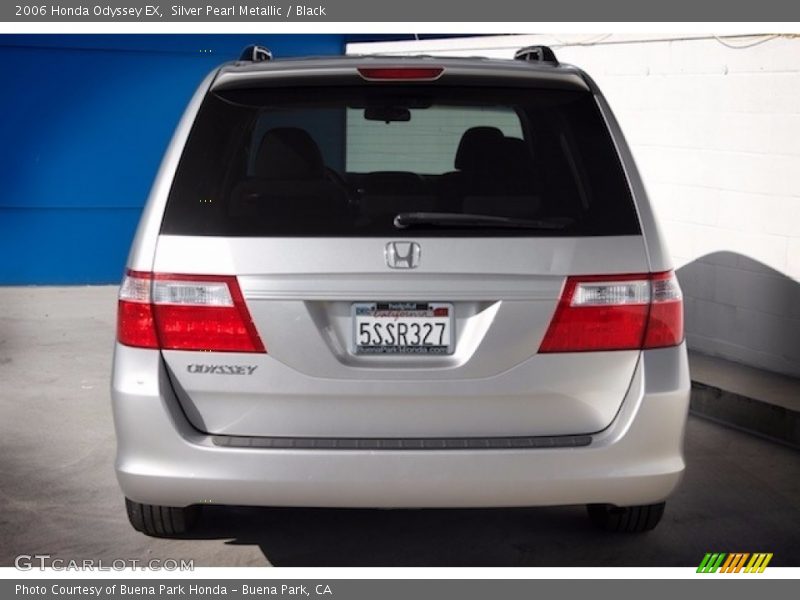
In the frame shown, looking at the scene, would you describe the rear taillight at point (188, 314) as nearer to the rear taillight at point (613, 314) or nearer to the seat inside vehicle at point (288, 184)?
the seat inside vehicle at point (288, 184)

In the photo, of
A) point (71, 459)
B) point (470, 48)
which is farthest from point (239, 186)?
point (470, 48)

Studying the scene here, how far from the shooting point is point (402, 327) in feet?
13.3

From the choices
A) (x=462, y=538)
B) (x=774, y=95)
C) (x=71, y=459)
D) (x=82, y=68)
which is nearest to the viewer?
(x=462, y=538)

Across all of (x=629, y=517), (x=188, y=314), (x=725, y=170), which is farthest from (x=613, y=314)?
(x=725, y=170)

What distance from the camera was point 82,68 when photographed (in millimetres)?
12523

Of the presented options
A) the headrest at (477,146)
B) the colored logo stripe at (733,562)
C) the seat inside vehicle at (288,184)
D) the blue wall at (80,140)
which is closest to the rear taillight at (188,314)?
the seat inside vehicle at (288,184)

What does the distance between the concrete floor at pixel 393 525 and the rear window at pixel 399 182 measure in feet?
4.39

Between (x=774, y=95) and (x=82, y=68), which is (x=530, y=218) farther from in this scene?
(x=82, y=68)

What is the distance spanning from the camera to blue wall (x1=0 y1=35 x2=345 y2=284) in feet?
40.5

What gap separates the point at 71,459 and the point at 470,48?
7.44m

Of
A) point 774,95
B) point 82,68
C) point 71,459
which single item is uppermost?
point 774,95

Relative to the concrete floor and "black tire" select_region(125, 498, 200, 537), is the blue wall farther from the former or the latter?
"black tire" select_region(125, 498, 200, 537)

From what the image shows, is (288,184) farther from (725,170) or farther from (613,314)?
(725,170)

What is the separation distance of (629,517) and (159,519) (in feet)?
5.77
